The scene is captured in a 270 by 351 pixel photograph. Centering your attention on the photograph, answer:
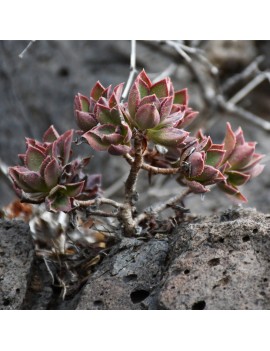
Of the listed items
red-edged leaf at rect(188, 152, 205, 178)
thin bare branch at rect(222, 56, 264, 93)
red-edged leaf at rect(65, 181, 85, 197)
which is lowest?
red-edged leaf at rect(65, 181, 85, 197)

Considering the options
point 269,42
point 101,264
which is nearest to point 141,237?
point 101,264

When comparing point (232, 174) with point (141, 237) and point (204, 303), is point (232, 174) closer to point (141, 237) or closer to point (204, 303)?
point (141, 237)

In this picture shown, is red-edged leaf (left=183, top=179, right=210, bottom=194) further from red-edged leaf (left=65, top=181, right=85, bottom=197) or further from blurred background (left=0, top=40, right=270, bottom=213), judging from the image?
blurred background (left=0, top=40, right=270, bottom=213)

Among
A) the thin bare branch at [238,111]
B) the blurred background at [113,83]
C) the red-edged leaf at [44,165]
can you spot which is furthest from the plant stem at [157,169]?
the thin bare branch at [238,111]

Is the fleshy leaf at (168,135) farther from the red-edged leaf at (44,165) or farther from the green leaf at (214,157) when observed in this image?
the red-edged leaf at (44,165)

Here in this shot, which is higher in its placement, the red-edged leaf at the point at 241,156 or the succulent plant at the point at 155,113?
the succulent plant at the point at 155,113

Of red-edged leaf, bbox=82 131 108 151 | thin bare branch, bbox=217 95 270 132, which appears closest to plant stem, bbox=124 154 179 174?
red-edged leaf, bbox=82 131 108 151

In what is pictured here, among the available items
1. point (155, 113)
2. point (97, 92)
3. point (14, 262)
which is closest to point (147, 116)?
point (155, 113)
